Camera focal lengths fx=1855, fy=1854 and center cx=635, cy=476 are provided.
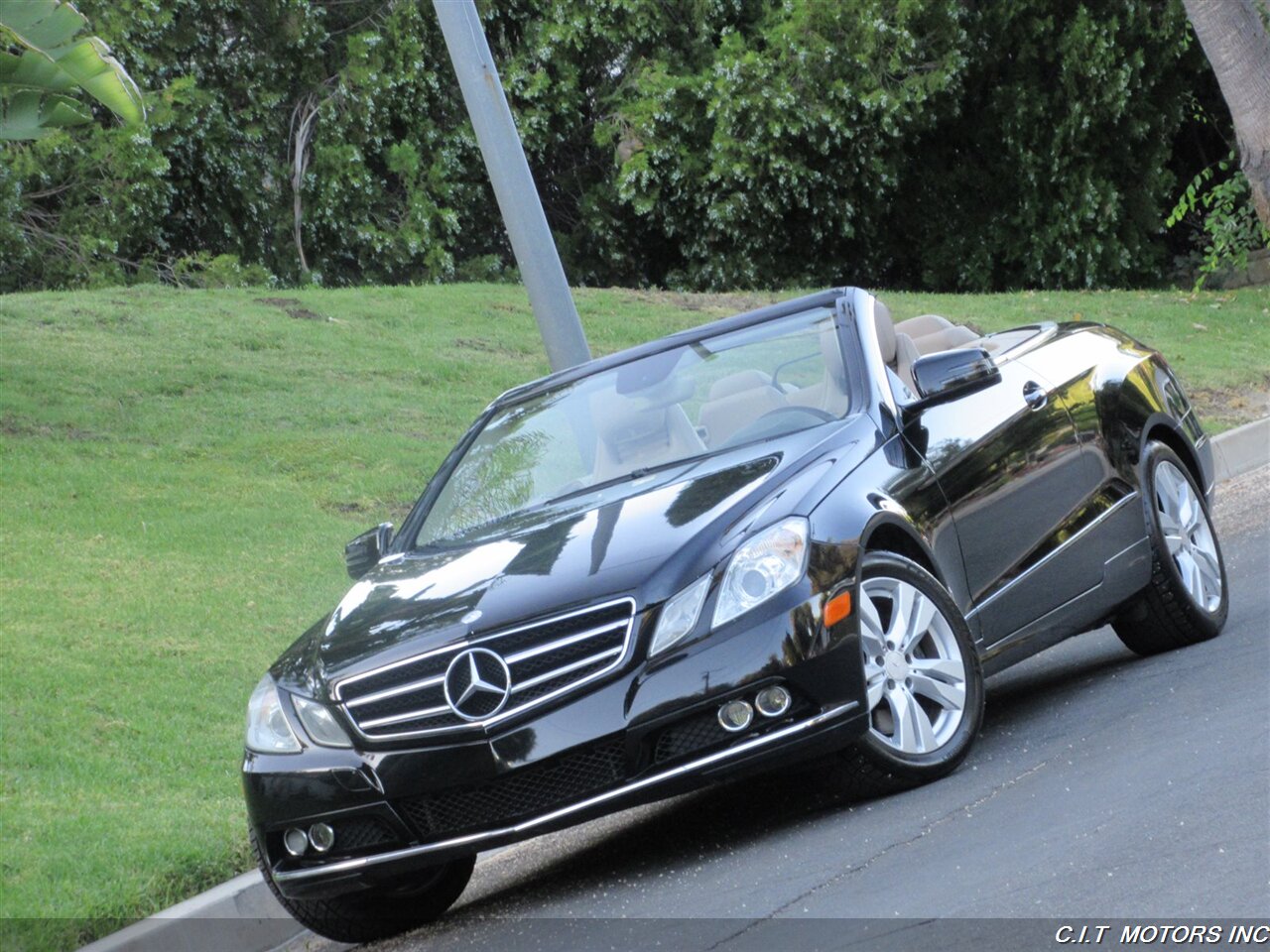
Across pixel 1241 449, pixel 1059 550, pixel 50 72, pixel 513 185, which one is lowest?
pixel 1241 449

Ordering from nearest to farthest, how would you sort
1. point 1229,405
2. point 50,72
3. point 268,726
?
1. point 268,726
2. point 50,72
3. point 1229,405

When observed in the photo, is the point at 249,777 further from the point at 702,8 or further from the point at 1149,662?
the point at 702,8

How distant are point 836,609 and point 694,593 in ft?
1.41

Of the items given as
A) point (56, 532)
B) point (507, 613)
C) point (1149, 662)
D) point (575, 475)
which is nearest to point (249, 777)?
point (507, 613)

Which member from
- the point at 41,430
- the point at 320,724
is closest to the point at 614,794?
the point at 320,724

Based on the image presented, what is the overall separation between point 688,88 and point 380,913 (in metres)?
23.8

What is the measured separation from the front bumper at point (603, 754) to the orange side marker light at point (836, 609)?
2 cm

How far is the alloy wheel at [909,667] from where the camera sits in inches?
218

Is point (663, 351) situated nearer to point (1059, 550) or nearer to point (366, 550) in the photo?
point (366, 550)

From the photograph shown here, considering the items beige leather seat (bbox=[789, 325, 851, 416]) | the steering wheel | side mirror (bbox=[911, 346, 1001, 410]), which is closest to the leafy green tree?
beige leather seat (bbox=[789, 325, 851, 416])

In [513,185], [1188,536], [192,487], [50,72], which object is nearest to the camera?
[1188,536]

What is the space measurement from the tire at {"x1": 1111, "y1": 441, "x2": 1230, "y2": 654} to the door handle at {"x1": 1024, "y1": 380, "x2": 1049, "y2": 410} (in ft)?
2.12

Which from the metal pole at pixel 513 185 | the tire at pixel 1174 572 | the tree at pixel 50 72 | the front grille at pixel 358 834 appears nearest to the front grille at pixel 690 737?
the front grille at pixel 358 834

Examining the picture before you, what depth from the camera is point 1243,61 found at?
18.4 meters
